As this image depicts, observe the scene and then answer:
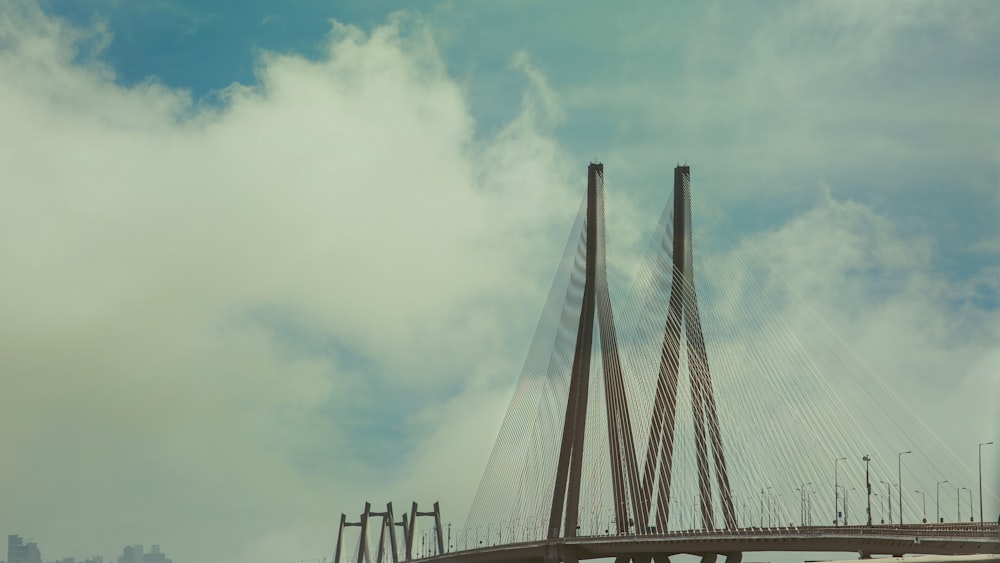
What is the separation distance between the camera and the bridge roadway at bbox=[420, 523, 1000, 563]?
53500 mm

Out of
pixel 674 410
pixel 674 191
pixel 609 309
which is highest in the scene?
pixel 674 191

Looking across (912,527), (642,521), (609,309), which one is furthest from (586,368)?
(912,527)

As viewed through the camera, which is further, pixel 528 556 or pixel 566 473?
pixel 528 556

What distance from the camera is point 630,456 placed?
2534 inches

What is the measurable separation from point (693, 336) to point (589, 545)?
14001 mm

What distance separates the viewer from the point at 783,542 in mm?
62594

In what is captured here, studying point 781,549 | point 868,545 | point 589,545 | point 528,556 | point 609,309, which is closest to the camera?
point 868,545

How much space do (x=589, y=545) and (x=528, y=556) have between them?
23.0ft

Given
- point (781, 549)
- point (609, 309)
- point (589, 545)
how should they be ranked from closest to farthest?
point (781, 549), point (609, 309), point (589, 545)

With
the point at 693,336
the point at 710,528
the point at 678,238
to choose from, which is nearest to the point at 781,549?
the point at 710,528

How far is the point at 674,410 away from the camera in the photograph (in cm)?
6331

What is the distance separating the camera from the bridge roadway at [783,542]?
53.5m

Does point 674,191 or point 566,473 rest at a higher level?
point 674,191

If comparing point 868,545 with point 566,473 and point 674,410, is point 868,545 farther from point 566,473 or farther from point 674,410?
point 566,473
